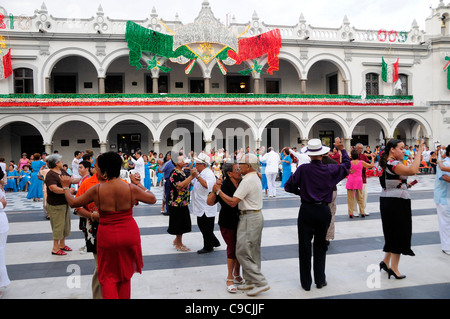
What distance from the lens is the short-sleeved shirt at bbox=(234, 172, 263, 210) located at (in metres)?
4.36

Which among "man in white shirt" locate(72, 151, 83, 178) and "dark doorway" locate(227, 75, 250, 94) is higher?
"dark doorway" locate(227, 75, 250, 94)

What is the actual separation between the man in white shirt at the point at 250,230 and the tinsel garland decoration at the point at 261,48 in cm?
2127

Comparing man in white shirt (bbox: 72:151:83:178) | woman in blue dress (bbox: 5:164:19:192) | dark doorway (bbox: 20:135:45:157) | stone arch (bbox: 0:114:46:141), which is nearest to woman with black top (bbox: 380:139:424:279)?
man in white shirt (bbox: 72:151:83:178)

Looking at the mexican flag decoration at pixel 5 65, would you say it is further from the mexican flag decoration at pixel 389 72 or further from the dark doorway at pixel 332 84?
the mexican flag decoration at pixel 389 72

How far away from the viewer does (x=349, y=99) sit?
2561 cm

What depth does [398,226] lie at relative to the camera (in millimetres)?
4930

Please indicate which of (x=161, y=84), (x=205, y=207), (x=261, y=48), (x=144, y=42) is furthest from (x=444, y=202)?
(x=161, y=84)

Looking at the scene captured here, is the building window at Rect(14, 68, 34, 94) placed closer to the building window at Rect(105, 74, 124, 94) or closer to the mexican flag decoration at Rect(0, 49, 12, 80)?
the mexican flag decoration at Rect(0, 49, 12, 80)

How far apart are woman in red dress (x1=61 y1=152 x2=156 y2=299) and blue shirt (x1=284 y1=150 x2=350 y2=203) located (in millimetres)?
2412

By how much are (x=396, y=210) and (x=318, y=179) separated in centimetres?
147

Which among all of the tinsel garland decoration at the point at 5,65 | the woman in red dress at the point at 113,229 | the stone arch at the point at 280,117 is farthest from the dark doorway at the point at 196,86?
the woman in red dress at the point at 113,229

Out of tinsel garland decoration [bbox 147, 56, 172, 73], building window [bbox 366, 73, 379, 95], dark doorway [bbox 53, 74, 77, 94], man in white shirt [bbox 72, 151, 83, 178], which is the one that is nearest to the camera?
man in white shirt [bbox 72, 151, 83, 178]
